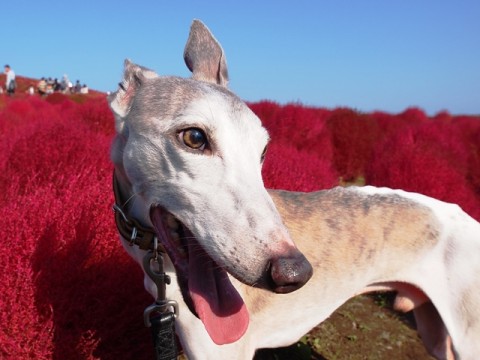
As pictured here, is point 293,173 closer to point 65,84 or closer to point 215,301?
point 215,301

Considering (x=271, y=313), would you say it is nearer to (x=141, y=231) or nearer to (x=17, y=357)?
(x=141, y=231)

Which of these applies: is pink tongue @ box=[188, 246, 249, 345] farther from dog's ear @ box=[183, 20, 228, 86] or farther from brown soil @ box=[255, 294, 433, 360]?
brown soil @ box=[255, 294, 433, 360]

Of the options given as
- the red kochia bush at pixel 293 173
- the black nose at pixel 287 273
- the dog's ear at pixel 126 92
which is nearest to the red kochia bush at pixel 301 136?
the red kochia bush at pixel 293 173

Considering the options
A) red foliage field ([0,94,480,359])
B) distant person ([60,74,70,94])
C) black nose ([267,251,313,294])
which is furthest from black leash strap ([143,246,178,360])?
distant person ([60,74,70,94])

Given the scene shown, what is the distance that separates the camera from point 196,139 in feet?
4.90

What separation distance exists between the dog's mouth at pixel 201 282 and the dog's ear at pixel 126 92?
1.45 feet

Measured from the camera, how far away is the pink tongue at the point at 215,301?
151 cm

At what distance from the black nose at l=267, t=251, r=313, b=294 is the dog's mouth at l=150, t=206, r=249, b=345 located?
0.31m

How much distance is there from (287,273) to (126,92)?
41.2 inches

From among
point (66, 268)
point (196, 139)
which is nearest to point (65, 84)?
point (66, 268)

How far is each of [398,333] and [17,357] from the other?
3.39m

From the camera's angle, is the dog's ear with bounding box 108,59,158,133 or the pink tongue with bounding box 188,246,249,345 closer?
the pink tongue with bounding box 188,246,249,345

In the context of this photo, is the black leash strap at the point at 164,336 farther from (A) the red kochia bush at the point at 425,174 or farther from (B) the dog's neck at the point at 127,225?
(A) the red kochia bush at the point at 425,174

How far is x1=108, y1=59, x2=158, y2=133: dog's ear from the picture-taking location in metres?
1.75
